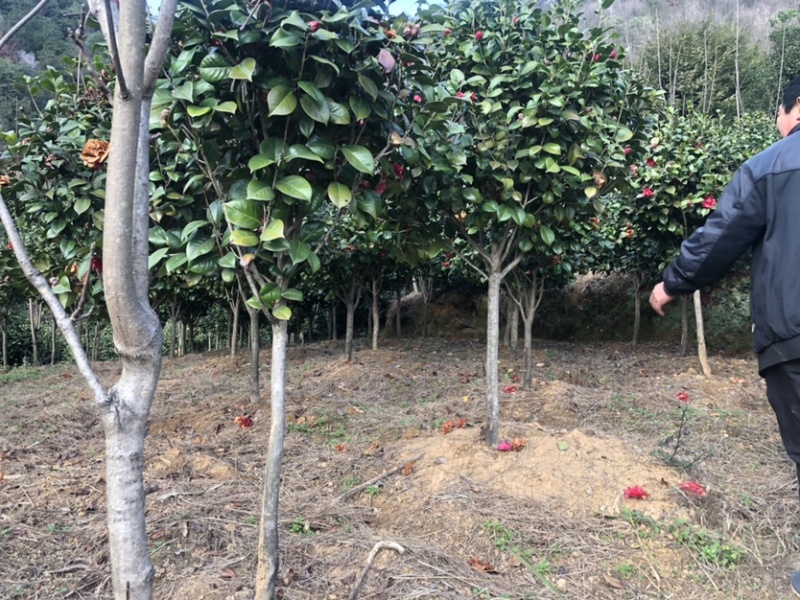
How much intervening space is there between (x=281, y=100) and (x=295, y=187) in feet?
1.05

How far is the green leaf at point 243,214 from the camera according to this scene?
206 centimetres

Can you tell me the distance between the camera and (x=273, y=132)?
2.37 m

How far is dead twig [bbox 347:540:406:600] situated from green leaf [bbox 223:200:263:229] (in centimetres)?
169

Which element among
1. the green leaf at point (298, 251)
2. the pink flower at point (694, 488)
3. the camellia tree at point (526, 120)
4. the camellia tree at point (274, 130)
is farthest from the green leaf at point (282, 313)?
the pink flower at point (694, 488)

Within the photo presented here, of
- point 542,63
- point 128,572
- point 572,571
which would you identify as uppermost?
point 542,63

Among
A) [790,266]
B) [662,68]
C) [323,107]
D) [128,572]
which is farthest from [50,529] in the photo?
[662,68]

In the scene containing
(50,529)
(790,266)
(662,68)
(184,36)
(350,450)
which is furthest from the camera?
(662,68)

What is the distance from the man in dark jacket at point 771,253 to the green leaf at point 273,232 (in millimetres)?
1616

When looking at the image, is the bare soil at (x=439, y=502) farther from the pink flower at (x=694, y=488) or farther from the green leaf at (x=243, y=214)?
the green leaf at (x=243, y=214)

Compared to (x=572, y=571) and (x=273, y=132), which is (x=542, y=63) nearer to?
(x=273, y=132)

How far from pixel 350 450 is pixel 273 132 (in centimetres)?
328

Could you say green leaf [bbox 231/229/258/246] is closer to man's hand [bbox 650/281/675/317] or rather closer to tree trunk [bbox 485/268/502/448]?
man's hand [bbox 650/281/675/317]

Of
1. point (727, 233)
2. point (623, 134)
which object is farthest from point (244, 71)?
point (623, 134)

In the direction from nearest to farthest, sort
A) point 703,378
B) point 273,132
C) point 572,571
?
point 273,132, point 572,571, point 703,378
